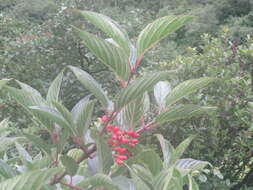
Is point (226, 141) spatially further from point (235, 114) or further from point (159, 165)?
point (159, 165)

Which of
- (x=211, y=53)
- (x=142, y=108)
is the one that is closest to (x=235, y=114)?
(x=211, y=53)

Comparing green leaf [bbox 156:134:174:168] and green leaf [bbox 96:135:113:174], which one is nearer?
green leaf [bbox 96:135:113:174]

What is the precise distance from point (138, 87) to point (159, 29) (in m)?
0.15

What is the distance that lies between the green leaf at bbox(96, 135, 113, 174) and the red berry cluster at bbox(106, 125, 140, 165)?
30mm

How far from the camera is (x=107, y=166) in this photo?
1.05 meters

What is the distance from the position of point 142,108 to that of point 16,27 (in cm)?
593

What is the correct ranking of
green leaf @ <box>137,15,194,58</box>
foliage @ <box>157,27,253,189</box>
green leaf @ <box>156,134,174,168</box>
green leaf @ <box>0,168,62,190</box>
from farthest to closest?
foliage @ <box>157,27,253,189</box>, green leaf @ <box>156,134,174,168</box>, green leaf @ <box>137,15,194,58</box>, green leaf @ <box>0,168,62,190</box>

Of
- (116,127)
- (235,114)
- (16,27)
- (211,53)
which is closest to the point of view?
(116,127)

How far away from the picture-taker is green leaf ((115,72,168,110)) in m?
0.98

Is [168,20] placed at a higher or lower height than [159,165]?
higher

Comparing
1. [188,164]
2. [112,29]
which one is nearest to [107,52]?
[112,29]

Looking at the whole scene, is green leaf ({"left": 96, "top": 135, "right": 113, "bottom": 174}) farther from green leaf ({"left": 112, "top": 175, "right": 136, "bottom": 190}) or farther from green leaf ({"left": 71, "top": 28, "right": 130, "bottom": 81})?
green leaf ({"left": 71, "top": 28, "right": 130, "bottom": 81})

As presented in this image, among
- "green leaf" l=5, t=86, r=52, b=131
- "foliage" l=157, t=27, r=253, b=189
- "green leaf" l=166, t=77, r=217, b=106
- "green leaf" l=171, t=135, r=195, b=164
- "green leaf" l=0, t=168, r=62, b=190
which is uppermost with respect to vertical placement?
"green leaf" l=5, t=86, r=52, b=131

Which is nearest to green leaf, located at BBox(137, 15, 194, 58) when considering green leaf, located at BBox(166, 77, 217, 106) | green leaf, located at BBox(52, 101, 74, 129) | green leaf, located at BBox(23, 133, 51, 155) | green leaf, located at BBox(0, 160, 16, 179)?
green leaf, located at BBox(166, 77, 217, 106)
